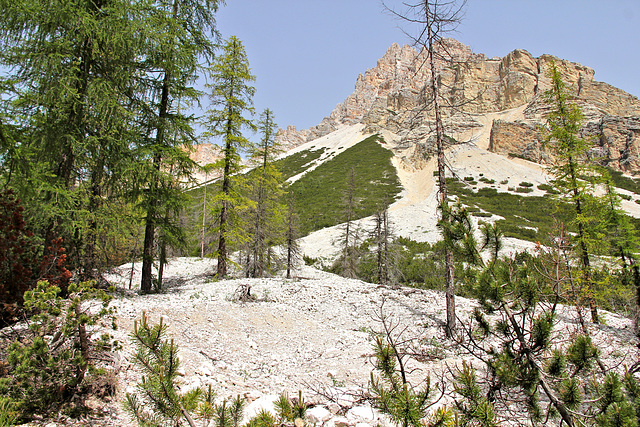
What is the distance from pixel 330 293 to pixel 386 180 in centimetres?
4290

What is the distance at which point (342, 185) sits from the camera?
51281 mm

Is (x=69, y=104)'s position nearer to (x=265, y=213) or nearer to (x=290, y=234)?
(x=265, y=213)

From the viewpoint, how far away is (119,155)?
773cm

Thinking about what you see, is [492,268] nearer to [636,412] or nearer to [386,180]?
[636,412]

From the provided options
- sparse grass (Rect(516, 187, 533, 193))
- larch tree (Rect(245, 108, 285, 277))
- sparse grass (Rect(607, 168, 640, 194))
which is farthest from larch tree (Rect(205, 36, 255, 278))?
sparse grass (Rect(607, 168, 640, 194))

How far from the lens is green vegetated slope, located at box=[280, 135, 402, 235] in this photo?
132 feet

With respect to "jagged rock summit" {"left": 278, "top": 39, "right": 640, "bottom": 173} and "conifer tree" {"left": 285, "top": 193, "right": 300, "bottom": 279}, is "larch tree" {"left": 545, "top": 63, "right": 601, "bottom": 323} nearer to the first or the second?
"conifer tree" {"left": 285, "top": 193, "right": 300, "bottom": 279}

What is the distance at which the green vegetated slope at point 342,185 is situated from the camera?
40094 millimetres

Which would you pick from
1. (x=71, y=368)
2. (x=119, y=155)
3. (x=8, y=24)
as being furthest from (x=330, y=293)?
(x=8, y=24)

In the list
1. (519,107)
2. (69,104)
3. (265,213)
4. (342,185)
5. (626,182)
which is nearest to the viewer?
(69,104)

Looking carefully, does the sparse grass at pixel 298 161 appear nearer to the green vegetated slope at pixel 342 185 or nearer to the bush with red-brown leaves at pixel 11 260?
the green vegetated slope at pixel 342 185

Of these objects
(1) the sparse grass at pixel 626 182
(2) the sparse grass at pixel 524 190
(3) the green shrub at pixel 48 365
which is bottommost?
(3) the green shrub at pixel 48 365

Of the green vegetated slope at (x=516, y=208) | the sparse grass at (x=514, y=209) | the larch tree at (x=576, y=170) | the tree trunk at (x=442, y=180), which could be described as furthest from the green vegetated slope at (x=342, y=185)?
the tree trunk at (x=442, y=180)

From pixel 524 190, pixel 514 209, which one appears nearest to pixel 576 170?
pixel 514 209
